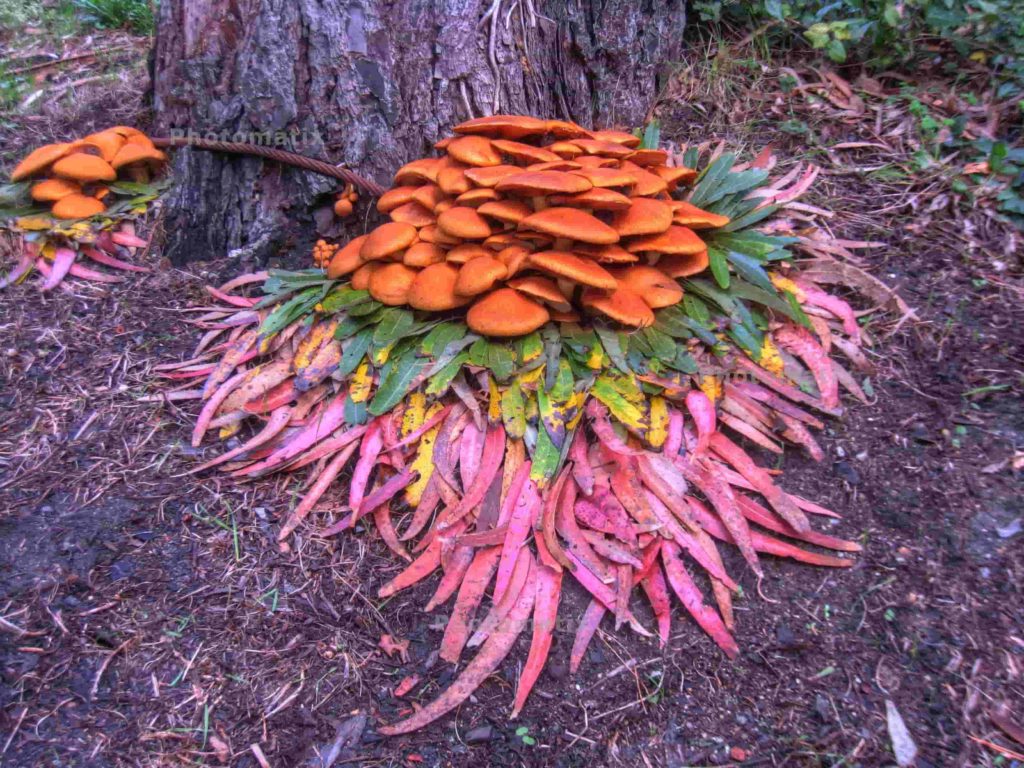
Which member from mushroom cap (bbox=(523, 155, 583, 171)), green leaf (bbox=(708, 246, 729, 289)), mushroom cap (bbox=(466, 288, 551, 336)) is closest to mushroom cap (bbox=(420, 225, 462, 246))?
mushroom cap (bbox=(466, 288, 551, 336))

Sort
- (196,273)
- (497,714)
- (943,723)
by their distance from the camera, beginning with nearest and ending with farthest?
(943,723), (497,714), (196,273)

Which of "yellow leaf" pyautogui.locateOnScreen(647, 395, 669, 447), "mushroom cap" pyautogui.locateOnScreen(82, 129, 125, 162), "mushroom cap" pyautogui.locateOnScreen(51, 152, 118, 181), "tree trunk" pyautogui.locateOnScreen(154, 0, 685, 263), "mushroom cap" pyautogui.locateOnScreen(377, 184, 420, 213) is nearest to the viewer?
"yellow leaf" pyautogui.locateOnScreen(647, 395, 669, 447)

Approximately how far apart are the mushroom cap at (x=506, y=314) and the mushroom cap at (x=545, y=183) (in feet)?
1.13

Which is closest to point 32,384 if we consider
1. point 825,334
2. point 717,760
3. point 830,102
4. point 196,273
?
point 196,273

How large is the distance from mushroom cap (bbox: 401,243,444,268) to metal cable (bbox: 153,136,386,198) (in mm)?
617

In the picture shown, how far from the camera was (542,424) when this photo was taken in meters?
2.28

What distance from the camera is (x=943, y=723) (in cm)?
171

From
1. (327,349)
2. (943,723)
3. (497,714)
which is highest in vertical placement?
(327,349)

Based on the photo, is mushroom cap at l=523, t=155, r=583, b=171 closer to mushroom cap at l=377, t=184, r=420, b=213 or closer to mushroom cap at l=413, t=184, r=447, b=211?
mushroom cap at l=413, t=184, r=447, b=211

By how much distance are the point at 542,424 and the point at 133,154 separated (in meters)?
2.37

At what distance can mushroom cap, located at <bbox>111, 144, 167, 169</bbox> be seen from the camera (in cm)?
311

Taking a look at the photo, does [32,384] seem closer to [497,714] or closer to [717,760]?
[497,714]

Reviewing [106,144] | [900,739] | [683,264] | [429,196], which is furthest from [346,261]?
[900,739]

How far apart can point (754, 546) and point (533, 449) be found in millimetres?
774
